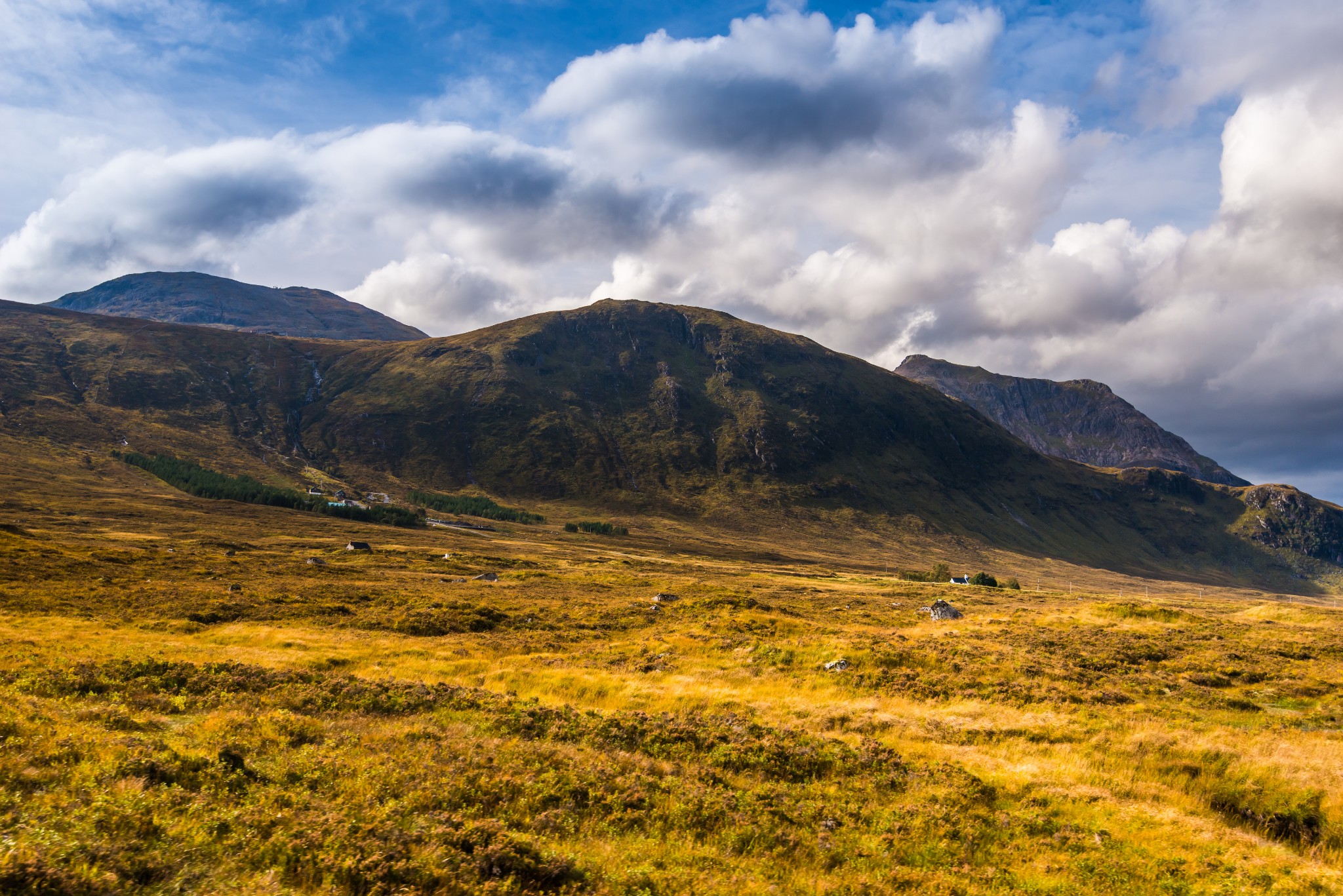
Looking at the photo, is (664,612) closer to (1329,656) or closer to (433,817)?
(433,817)

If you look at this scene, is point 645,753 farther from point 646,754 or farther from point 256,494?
point 256,494

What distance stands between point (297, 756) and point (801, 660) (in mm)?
22032

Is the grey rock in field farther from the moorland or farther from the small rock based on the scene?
the small rock

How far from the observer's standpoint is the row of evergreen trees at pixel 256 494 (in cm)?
16550

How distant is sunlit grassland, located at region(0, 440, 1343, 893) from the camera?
9.53 m

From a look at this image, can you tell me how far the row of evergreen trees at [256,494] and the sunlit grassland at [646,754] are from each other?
436ft

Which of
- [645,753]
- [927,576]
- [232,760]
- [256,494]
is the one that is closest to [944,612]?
[645,753]

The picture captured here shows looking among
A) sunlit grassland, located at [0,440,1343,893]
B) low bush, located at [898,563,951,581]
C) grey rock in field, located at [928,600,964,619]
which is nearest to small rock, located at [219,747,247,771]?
sunlit grassland, located at [0,440,1343,893]

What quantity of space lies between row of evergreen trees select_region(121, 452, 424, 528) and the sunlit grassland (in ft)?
436

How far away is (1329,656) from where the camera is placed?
32500mm

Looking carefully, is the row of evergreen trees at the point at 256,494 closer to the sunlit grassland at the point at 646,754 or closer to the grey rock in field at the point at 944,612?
the sunlit grassland at the point at 646,754

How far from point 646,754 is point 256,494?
19105 centimetres

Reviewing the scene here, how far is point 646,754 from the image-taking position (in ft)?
52.1

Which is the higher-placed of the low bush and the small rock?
the small rock
